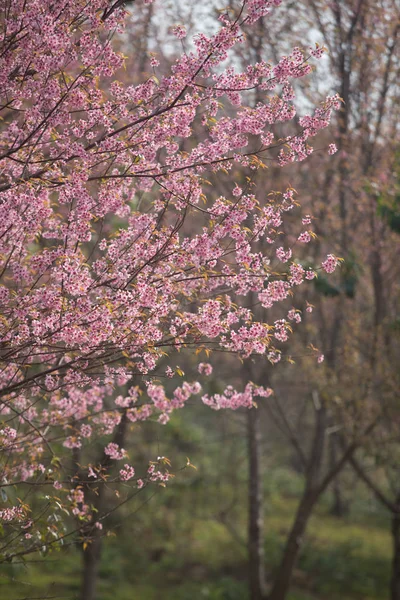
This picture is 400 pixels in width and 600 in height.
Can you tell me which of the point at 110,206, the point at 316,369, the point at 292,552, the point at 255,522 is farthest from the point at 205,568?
the point at 110,206

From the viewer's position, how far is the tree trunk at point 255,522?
35.2ft

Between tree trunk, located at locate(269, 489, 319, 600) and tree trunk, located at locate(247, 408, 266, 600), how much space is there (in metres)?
0.28

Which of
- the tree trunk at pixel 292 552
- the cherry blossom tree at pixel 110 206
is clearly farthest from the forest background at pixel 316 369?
the cherry blossom tree at pixel 110 206

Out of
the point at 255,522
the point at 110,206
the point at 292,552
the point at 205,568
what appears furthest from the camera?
the point at 205,568

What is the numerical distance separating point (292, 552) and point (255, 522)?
2.49 feet

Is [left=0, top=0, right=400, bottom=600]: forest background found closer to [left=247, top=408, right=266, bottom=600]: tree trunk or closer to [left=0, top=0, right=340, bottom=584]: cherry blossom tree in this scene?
[left=247, top=408, right=266, bottom=600]: tree trunk

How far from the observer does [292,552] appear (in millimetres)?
10633

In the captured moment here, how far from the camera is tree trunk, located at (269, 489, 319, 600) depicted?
10.4 meters

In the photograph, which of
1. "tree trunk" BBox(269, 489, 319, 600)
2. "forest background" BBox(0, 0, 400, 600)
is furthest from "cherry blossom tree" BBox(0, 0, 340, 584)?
"tree trunk" BBox(269, 489, 319, 600)

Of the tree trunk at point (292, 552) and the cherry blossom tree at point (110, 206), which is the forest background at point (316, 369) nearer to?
the tree trunk at point (292, 552)

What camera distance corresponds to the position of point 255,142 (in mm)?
A: 11445

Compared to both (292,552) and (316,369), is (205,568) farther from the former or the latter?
(316,369)

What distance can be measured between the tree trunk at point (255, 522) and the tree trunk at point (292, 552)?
0.93 ft

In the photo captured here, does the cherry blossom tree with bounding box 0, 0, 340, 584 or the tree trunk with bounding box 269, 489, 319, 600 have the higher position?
the cherry blossom tree with bounding box 0, 0, 340, 584
